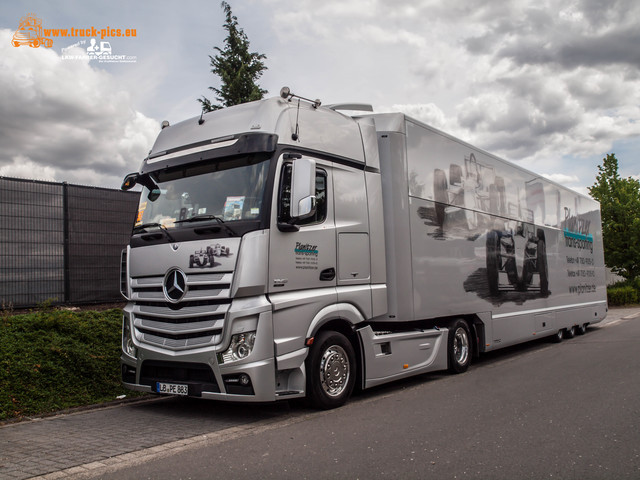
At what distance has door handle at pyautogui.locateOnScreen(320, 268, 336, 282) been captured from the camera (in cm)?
676

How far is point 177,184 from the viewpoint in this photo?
6926 mm

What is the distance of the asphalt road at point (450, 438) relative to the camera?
4.41m

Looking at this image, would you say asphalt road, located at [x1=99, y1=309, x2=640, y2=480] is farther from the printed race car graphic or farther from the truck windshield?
the truck windshield

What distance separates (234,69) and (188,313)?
10.2 m

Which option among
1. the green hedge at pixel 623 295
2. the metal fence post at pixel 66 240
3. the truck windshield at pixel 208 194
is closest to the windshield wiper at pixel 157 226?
the truck windshield at pixel 208 194

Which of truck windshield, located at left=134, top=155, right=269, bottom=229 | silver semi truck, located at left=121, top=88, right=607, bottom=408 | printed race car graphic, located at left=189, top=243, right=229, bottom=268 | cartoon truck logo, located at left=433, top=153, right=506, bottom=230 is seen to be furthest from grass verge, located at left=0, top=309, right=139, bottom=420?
cartoon truck logo, located at left=433, top=153, right=506, bottom=230

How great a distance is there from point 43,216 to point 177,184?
484 cm

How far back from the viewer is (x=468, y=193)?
9828 mm

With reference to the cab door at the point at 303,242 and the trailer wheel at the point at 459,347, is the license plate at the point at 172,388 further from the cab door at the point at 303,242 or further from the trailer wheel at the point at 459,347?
the trailer wheel at the point at 459,347

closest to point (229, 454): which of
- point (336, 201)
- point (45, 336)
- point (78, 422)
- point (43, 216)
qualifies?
point (78, 422)

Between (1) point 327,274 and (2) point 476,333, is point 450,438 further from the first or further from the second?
(2) point 476,333

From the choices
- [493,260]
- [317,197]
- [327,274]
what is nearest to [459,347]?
[493,260]

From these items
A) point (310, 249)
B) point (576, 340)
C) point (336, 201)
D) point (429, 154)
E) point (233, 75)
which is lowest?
point (576, 340)

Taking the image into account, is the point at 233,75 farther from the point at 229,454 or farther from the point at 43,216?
the point at 229,454
